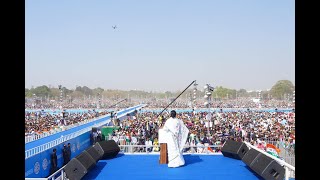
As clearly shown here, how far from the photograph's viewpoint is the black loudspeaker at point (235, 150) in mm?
10875

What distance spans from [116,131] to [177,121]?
1018 cm

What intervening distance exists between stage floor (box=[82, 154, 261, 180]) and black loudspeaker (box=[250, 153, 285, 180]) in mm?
577

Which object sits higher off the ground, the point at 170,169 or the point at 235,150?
the point at 235,150

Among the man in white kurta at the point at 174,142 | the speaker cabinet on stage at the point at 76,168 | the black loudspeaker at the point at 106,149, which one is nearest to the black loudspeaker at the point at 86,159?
the speaker cabinet on stage at the point at 76,168

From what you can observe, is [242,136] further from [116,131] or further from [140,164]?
[140,164]

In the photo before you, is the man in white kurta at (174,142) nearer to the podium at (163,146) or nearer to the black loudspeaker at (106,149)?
the podium at (163,146)

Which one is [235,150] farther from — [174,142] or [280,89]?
[280,89]

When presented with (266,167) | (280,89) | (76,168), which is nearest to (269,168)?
(266,167)

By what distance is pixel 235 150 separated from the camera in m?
11.1

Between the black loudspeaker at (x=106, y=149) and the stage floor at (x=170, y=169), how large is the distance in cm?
26

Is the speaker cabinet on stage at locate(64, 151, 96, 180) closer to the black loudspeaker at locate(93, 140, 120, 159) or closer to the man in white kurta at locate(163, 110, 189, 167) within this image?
the black loudspeaker at locate(93, 140, 120, 159)

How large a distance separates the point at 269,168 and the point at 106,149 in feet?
19.9
